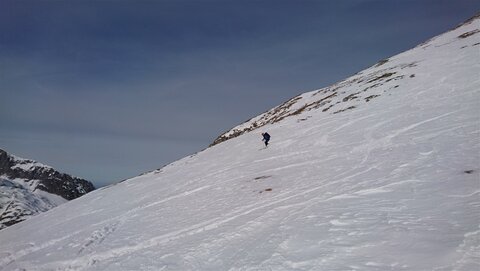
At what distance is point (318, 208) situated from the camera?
12719 mm

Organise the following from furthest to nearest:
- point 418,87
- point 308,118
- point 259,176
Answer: point 308,118 → point 418,87 → point 259,176

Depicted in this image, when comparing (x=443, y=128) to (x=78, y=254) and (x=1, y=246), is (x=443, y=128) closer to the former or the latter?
(x=78, y=254)

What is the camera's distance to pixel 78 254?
14625 millimetres

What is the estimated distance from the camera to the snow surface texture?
938cm

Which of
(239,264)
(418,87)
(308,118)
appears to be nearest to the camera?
(239,264)

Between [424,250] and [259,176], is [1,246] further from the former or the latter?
[424,250]

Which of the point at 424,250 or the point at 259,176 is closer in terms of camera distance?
the point at 424,250

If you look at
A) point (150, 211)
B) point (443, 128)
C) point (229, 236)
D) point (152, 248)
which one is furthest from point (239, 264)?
point (443, 128)

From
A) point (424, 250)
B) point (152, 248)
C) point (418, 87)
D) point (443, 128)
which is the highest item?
point (418, 87)

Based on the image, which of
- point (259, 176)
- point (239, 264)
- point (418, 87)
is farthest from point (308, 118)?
point (239, 264)

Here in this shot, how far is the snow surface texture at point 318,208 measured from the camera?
9383 mm

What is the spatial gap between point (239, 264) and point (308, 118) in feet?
88.4

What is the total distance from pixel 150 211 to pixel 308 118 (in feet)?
68.6

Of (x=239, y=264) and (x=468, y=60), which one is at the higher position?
(x=468, y=60)
